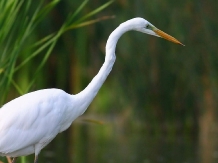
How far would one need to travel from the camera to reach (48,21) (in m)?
8.50

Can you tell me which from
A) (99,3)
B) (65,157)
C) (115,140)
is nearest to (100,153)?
(65,157)

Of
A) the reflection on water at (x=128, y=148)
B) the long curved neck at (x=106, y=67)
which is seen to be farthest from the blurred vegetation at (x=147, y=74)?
the long curved neck at (x=106, y=67)

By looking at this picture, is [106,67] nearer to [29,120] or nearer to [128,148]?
[29,120]

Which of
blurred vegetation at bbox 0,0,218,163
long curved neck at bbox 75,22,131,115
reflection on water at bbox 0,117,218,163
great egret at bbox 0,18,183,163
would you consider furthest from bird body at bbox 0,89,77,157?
blurred vegetation at bbox 0,0,218,163

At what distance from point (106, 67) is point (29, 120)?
19.0 inches

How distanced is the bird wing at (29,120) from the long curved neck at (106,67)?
0.41 ft

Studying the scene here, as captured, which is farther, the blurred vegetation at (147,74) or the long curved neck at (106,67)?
the blurred vegetation at (147,74)

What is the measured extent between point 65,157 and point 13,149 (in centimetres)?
358

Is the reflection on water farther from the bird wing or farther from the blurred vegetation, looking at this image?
the bird wing

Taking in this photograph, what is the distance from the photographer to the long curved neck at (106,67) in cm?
368

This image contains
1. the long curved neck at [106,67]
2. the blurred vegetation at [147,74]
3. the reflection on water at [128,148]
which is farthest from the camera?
the blurred vegetation at [147,74]

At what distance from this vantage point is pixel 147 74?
814cm

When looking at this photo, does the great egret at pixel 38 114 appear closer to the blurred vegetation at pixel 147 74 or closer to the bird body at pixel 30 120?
Answer: the bird body at pixel 30 120

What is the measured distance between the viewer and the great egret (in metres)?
3.69
